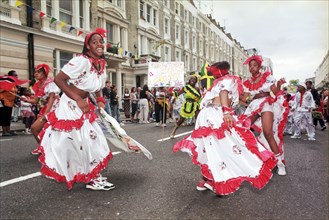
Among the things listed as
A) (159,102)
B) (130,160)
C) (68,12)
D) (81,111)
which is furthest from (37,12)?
(81,111)

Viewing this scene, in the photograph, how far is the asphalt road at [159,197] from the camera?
2.93 metres

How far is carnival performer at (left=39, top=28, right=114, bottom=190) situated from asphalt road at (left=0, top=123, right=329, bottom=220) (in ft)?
1.00

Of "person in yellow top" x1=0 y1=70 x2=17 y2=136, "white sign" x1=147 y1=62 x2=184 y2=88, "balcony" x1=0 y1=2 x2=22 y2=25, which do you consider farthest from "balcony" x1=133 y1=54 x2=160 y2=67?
"person in yellow top" x1=0 y1=70 x2=17 y2=136

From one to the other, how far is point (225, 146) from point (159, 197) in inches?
40.1

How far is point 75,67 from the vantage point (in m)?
3.35

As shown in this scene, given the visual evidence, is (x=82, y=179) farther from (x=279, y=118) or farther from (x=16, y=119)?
(x=16, y=119)

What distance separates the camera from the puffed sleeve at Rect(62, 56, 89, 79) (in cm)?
334

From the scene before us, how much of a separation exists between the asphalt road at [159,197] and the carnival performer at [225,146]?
11.6 inches

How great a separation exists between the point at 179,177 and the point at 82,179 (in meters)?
1.49

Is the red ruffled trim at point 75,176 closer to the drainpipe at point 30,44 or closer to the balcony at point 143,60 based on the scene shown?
the drainpipe at point 30,44

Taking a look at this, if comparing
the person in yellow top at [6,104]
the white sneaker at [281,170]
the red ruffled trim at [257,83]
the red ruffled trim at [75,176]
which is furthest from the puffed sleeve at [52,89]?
the person in yellow top at [6,104]

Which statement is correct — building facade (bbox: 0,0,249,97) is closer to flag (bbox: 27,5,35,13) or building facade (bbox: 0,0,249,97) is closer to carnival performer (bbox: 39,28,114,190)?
flag (bbox: 27,5,35,13)

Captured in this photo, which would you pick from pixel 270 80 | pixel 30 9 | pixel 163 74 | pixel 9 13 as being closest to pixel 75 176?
pixel 270 80

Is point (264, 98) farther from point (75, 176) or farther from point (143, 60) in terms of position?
point (143, 60)
